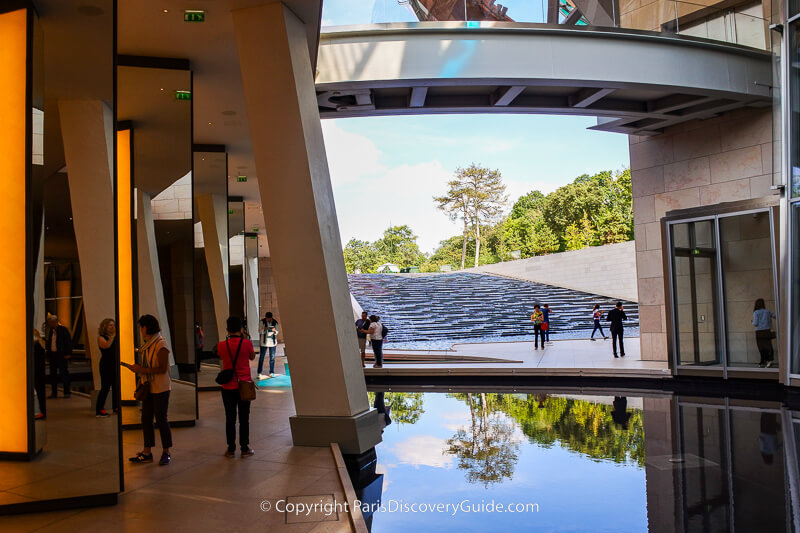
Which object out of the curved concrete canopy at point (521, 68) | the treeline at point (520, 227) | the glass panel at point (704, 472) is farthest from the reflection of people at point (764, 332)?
the treeline at point (520, 227)

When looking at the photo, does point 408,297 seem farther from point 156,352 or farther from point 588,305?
point 156,352

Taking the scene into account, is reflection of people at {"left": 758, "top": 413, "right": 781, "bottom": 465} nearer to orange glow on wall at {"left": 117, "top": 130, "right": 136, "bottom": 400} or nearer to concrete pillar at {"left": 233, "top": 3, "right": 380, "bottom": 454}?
concrete pillar at {"left": 233, "top": 3, "right": 380, "bottom": 454}

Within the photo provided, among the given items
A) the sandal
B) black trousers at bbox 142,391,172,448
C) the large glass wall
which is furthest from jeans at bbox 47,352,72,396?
the large glass wall

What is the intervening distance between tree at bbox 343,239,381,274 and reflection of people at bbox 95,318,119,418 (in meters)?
83.3

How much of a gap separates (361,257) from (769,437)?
8473cm

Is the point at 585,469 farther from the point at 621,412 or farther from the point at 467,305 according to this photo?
the point at 467,305

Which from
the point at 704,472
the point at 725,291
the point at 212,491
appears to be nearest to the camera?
the point at 212,491

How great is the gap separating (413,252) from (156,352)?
85517 millimetres

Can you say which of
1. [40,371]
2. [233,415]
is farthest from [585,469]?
[40,371]

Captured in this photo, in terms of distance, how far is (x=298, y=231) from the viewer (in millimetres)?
8203

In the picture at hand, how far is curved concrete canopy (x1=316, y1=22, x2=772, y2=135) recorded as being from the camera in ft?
41.1

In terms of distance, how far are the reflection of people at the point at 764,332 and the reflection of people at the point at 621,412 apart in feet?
11.8

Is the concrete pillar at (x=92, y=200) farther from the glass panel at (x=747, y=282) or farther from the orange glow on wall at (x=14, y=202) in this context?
the glass panel at (x=747, y=282)

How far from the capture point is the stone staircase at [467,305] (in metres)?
28.3
